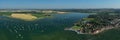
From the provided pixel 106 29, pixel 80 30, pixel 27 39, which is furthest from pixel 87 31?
pixel 27 39

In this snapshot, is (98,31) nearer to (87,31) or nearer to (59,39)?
(87,31)

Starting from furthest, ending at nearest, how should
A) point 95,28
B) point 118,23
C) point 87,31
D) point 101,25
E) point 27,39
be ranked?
point 118,23, point 101,25, point 95,28, point 87,31, point 27,39

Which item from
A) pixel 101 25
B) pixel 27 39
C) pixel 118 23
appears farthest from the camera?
pixel 118 23

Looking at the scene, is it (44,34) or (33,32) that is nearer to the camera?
(44,34)

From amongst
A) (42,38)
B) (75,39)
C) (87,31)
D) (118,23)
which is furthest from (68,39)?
(118,23)

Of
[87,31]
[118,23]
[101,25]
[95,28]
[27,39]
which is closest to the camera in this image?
[27,39]

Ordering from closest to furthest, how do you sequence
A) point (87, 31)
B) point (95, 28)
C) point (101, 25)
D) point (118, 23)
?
point (87, 31), point (95, 28), point (101, 25), point (118, 23)

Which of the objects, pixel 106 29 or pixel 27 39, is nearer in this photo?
pixel 27 39

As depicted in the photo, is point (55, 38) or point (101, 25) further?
point (101, 25)

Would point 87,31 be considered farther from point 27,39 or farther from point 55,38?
point 27,39
